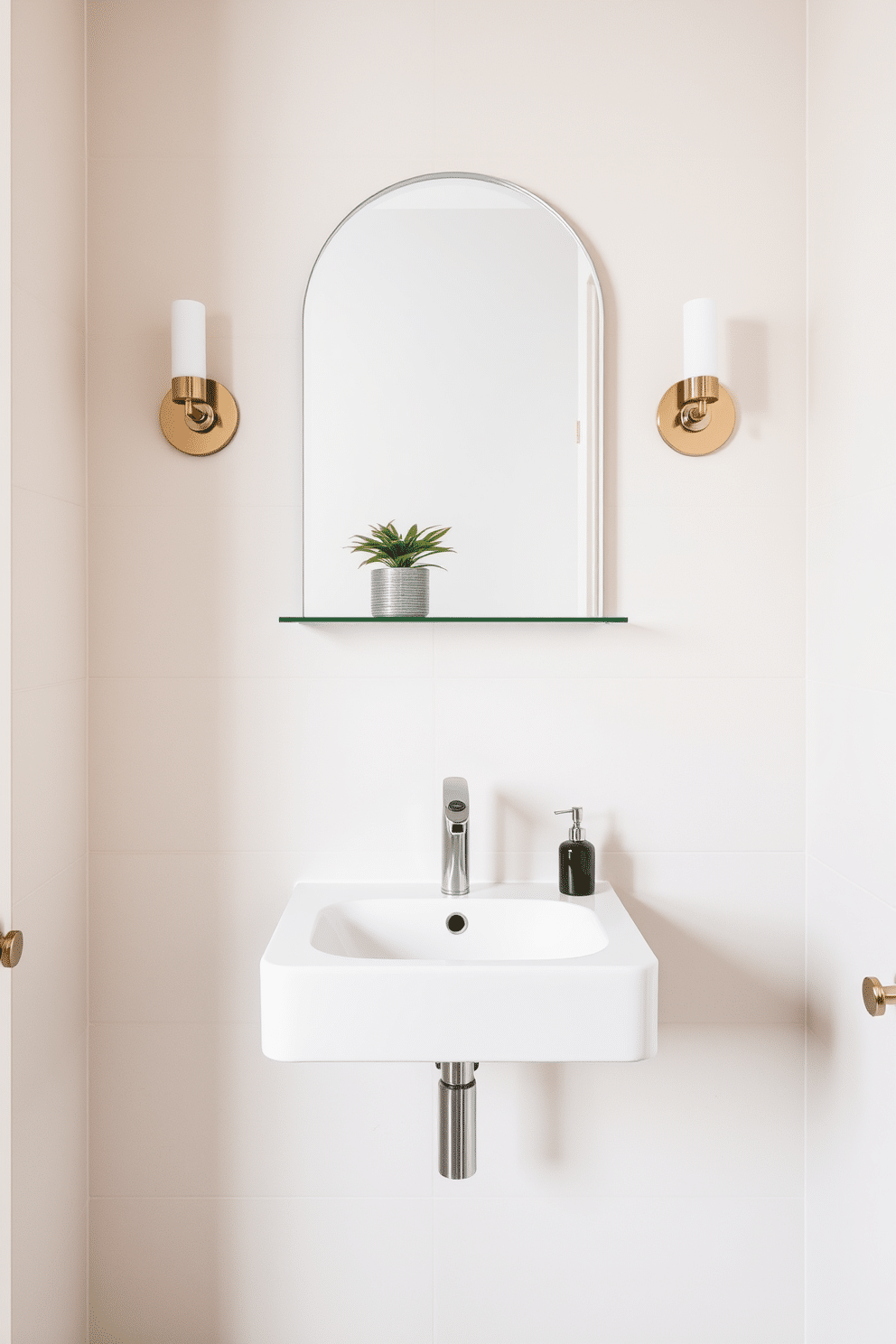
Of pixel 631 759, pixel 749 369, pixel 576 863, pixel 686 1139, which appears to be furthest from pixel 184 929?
pixel 749 369

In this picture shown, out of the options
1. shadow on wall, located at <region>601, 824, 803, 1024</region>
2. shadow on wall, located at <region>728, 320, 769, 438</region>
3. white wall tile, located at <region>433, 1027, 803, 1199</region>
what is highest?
shadow on wall, located at <region>728, 320, 769, 438</region>

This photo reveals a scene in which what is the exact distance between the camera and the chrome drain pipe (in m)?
1.30

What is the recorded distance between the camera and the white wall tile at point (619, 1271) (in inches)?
56.2

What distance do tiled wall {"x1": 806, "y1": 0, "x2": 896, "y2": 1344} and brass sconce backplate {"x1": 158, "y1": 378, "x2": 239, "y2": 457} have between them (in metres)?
0.90

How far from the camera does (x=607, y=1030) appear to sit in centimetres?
110

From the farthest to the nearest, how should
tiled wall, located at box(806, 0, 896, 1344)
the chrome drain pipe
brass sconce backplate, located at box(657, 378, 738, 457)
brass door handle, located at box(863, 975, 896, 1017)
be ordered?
brass sconce backplate, located at box(657, 378, 738, 457) < the chrome drain pipe < tiled wall, located at box(806, 0, 896, 1344) < brass door handle, located at box(863, 975, 896, 1017)

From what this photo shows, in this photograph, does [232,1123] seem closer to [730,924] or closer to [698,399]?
[730,924]

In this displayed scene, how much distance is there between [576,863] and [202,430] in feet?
Answer: 2.86

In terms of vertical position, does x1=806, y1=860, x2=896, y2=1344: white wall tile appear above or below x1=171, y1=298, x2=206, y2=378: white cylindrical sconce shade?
below

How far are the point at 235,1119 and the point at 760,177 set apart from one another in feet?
5.54

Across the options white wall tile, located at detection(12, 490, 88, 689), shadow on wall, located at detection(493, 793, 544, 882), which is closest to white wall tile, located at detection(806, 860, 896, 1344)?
shadow on wall, located at detection(493, 793, 544, 882)

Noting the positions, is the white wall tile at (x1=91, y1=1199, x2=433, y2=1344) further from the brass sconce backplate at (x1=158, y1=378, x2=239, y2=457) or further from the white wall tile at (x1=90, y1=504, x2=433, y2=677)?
the brass sconce backplate at (x1=158, y1=378, x2=239, y2=457)

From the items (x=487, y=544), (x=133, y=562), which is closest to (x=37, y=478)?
(x=133, y=562)
